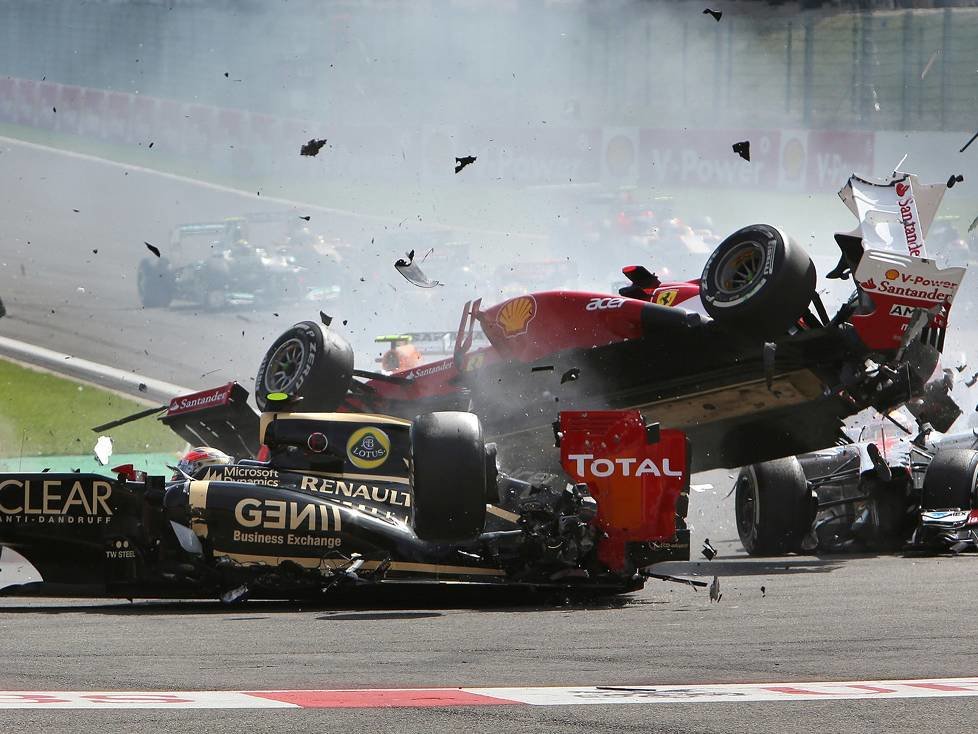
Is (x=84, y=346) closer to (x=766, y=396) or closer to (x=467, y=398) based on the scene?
(x=467, y=398)

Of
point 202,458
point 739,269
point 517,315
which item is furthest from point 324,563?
point 739,269

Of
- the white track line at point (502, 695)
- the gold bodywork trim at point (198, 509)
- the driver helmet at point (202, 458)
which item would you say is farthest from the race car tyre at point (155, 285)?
the white track line at point (502, 695)

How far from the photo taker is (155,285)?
958 inches

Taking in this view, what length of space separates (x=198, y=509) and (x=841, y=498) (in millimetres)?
6415

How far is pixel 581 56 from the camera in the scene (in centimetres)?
2491

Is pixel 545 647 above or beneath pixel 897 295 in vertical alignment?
beneath

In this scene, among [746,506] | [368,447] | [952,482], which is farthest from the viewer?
[746,506]

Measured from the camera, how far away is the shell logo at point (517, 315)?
11594 mm

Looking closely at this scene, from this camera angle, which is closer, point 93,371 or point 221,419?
point 221,419

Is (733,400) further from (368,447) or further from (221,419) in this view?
(221,419)

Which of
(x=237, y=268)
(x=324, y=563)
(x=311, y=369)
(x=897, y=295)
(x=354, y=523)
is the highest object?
(x=237, y=268)

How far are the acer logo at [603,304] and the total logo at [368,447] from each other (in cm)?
235

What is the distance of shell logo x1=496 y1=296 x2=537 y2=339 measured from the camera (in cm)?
1159

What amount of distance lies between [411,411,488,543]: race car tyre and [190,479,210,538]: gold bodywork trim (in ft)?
4.11
